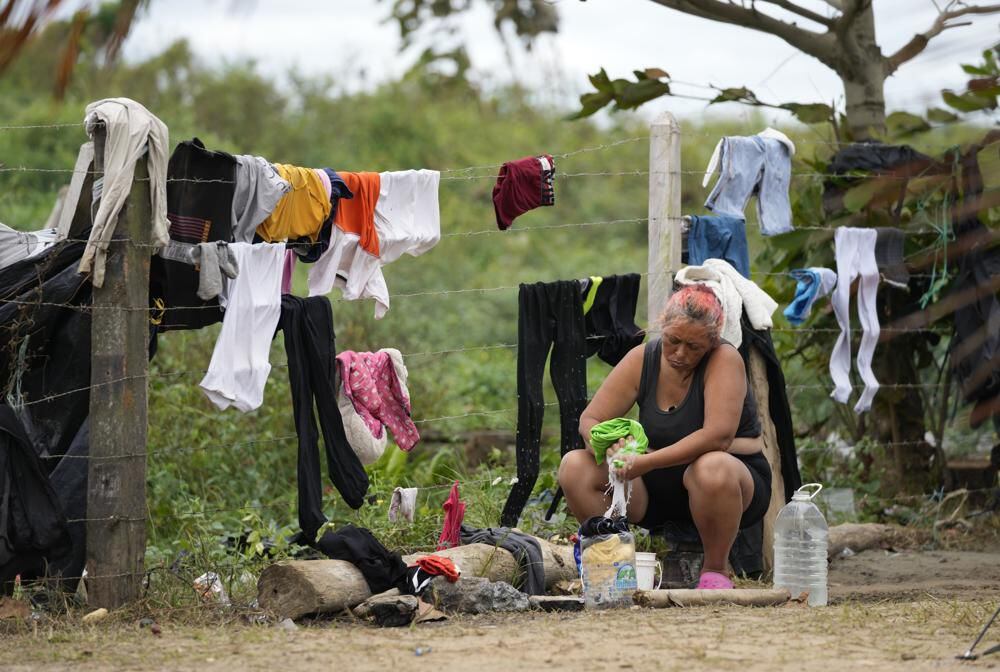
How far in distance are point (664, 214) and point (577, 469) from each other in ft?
5.11

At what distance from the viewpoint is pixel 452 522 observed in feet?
17.6

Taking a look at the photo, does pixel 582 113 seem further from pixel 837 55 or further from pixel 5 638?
pixel 5 638

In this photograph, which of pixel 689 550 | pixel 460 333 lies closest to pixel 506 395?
pixel 460 333

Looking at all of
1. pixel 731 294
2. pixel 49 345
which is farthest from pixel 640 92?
pixel 49 345

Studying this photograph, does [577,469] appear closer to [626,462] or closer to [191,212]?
[626,462]

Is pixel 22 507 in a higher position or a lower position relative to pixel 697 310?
lower

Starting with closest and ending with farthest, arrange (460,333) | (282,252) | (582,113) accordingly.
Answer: (282,252), (582,113), (460,333)

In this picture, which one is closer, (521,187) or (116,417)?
(116,417)

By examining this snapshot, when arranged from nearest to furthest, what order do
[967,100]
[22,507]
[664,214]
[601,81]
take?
[967,100]
[22,507]
[664,214]
[601,81]

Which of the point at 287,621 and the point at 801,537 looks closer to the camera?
the point at 287,621

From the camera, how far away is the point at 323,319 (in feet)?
16.7

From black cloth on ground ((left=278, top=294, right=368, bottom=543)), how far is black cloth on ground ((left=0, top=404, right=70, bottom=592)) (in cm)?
96

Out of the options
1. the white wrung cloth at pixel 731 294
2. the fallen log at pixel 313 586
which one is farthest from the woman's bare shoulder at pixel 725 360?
the fallen log at pixel 313 586

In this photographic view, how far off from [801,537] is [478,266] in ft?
37.7
